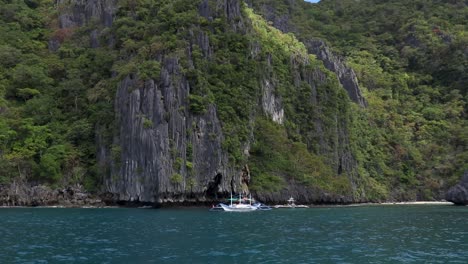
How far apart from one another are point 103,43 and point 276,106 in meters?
33.5

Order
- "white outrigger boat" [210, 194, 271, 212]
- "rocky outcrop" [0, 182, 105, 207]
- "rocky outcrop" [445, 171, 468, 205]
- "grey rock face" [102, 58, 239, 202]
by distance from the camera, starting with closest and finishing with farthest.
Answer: "white outrigger boat" [210, 194, 271, 212] < "grey rock face" [102, 58, 239, 202] < "rocky outcrop" [0, 182, 105, 207] < "rocky outcrop" [445, 171, 468, 205]

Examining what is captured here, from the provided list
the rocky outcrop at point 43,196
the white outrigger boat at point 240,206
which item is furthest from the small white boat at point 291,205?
the rocky outcrop at point 43,196

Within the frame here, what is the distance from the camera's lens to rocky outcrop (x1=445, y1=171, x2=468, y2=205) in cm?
8538

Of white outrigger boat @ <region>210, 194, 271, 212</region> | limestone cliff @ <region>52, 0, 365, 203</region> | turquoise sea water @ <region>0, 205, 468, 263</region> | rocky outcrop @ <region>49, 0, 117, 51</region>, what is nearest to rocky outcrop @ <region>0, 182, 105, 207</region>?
limestone cliff @ <region>52, 0, 365, 203</region>

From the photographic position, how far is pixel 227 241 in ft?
118

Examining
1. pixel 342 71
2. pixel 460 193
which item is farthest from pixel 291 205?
pixel 342 71

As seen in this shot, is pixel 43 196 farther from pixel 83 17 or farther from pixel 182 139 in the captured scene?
pixel 83 17

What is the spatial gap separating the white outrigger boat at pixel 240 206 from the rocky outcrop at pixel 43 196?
1768 cm

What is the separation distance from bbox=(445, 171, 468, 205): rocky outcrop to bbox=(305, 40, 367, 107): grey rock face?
33.4 meters

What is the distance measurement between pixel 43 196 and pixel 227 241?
46.3 m

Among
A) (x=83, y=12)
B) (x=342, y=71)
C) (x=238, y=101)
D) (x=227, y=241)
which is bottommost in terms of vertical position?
(x=227, y=241)

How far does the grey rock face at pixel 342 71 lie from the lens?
116 m

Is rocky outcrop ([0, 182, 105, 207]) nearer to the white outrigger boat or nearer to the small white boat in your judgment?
the white outrigger boat

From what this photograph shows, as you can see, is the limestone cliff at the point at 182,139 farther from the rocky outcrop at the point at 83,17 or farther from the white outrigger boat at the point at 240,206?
the rocky outcrop at the point at 83,17
